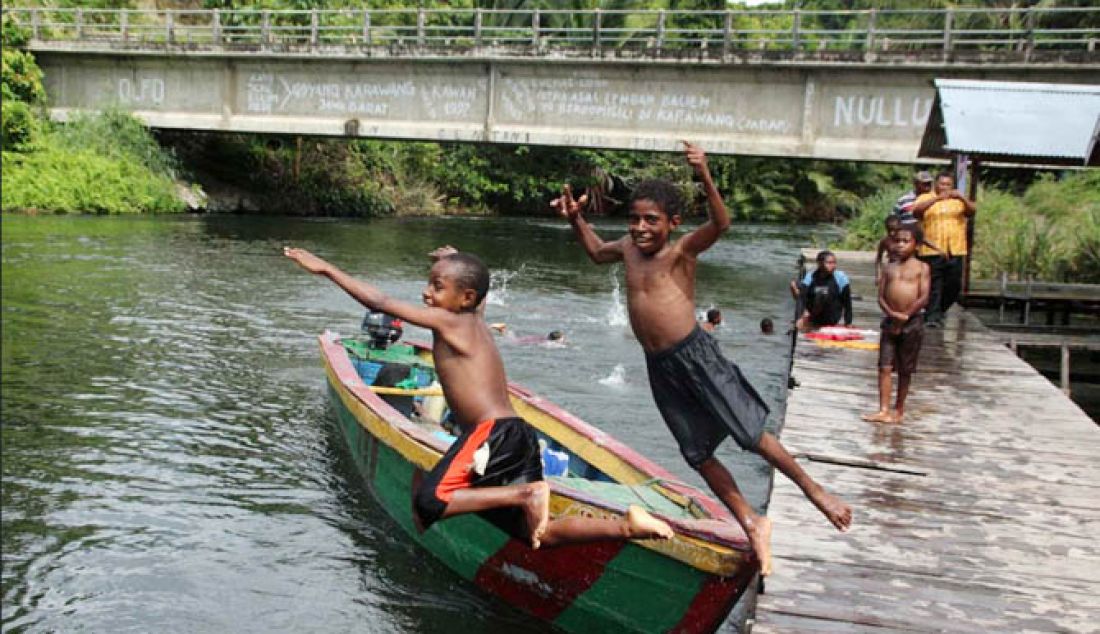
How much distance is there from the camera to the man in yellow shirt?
12.1m

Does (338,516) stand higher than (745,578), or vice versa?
(745,578)

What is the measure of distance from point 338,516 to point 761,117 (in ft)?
52.8

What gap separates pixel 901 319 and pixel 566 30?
624 inches

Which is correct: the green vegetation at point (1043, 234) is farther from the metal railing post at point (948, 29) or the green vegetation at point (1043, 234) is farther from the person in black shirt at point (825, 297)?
the person in black shirt at point (825, 297)

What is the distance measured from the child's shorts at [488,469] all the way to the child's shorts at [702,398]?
2.22ft

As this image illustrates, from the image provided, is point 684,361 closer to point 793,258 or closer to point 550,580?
point 550,580

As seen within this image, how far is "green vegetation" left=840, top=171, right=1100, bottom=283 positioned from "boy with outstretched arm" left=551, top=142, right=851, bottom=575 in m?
13.4

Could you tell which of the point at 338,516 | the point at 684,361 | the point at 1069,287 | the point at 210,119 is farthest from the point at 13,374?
the point at 210,119

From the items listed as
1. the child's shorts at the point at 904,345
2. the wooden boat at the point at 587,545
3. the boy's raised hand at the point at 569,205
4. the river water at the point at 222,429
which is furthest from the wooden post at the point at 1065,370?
the boy's raised hand at the point at 569,205

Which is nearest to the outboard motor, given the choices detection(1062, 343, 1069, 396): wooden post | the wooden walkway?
the wooden walkway

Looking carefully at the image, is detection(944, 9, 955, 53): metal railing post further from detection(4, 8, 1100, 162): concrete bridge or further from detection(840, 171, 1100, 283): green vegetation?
detection(840, 171, 1100, 283): green vegetation

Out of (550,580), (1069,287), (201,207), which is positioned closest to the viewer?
(550,580)

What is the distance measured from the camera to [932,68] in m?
20.7

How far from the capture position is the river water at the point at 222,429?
6.92 m
